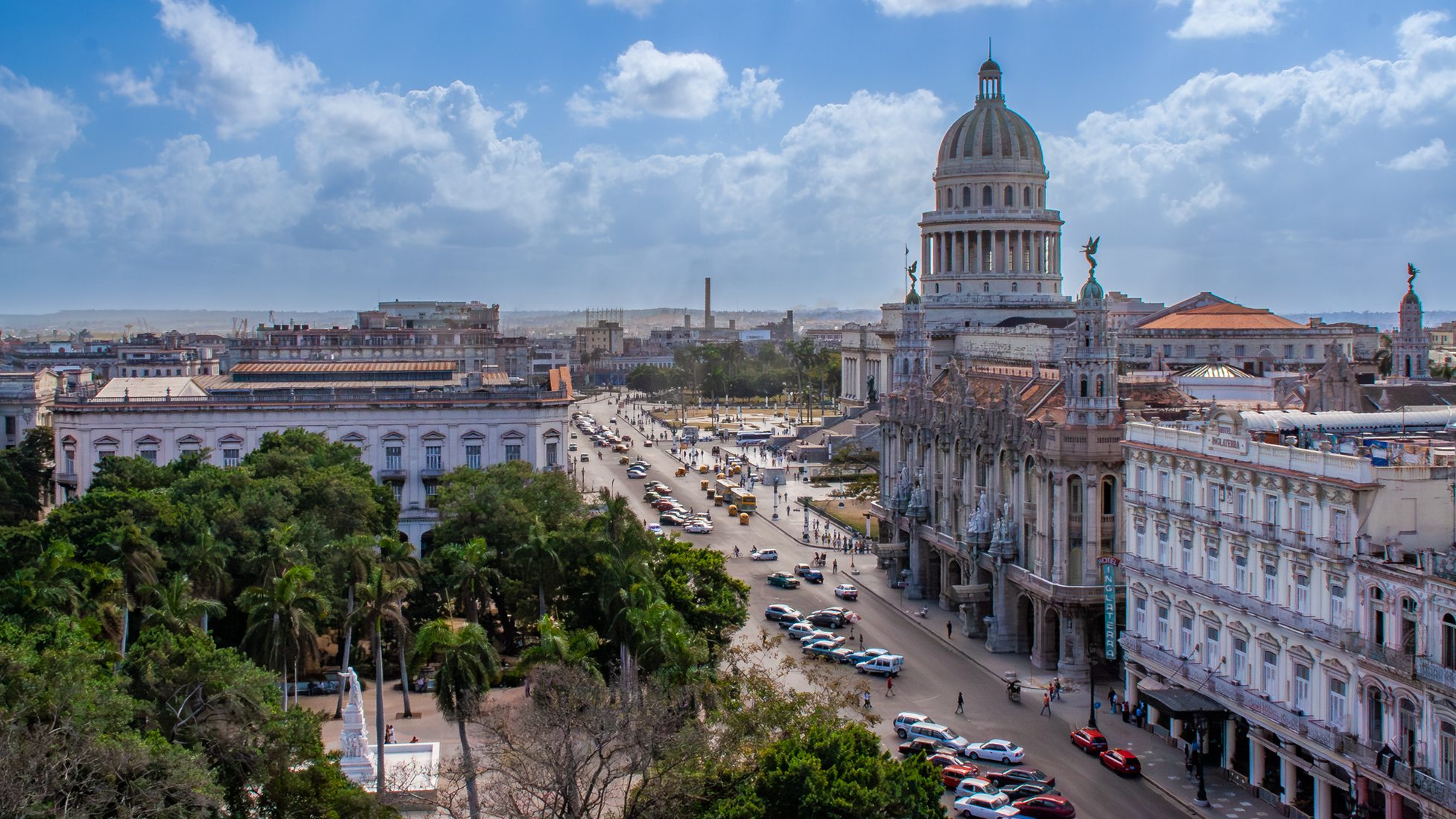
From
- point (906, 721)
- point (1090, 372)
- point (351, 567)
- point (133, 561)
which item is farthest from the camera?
point (1090, 372)

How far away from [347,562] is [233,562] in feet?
31.5

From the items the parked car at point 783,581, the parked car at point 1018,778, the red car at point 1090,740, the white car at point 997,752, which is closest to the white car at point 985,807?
the parked car at point 1018,778

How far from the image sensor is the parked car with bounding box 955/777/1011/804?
49.8 m

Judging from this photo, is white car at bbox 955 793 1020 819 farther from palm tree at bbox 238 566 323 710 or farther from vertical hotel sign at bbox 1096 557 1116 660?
palm tree at bbox 238 566 323 710

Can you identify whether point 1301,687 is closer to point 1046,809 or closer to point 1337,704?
point 1337,704

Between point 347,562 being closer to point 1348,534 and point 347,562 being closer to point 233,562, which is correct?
point 233,562

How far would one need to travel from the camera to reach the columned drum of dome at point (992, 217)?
5684 inches

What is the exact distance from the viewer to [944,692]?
213 feet

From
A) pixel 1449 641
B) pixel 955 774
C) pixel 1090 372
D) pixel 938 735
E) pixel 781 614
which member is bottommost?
pixel 955 774

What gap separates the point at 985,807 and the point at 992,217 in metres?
103

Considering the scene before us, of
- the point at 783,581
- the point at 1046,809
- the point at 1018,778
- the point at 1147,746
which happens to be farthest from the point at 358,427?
the point at 1046,809

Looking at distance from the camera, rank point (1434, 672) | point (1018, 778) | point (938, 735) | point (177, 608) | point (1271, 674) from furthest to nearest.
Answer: point (938, 735), point (177, 608), point (1018, 778), point (1271, 674), point (1434, 672)

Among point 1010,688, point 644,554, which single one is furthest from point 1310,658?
point 644,554

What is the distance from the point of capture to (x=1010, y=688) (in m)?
64.0
